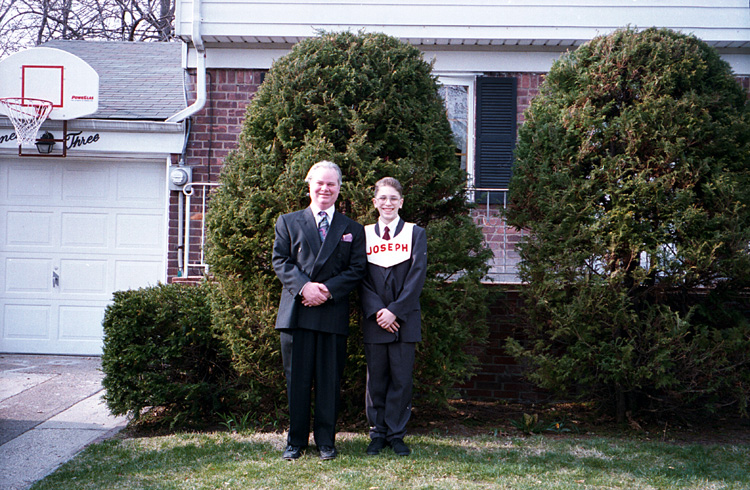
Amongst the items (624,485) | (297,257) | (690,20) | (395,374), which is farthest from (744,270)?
(690,20)

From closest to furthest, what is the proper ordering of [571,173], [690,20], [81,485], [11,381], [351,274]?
[81,485] < [351,274] < [571,173] < [11,381] < [690,20]

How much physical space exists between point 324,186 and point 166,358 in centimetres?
201

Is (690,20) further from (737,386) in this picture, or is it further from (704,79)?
(737,386)

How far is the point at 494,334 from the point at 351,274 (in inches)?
91.7

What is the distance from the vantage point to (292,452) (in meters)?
4.23

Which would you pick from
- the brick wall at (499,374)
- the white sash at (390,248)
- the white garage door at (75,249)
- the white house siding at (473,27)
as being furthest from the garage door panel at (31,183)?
the brick wall at (499,374)

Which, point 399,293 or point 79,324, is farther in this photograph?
point 79,324

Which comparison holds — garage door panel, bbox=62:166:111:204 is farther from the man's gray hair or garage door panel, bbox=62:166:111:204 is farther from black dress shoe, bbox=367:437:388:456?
black dress shoe, bbox=367:437:388:456

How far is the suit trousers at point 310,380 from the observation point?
4.26 metres

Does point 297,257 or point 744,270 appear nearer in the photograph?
point 297,257

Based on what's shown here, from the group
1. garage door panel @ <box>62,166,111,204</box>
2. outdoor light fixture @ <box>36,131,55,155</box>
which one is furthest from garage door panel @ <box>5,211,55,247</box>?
outdoor light fixture @ <box>36,131,55,155</box>

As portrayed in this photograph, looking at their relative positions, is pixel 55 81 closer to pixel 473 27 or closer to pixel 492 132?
pixel 473 27

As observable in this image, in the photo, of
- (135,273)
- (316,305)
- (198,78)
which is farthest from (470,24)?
(135,273)

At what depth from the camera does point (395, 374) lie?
435 centimetres
